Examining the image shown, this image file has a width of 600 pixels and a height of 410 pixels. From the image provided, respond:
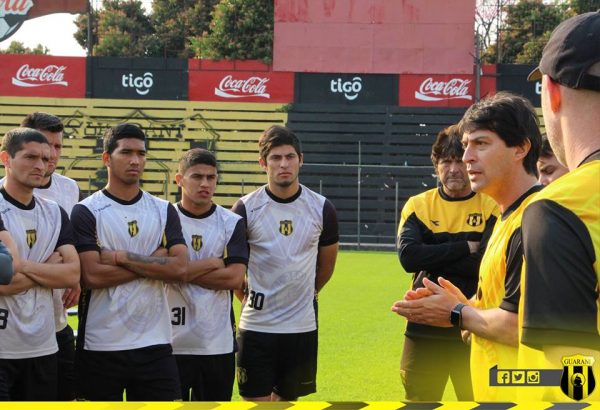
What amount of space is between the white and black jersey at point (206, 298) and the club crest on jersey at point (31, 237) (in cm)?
96

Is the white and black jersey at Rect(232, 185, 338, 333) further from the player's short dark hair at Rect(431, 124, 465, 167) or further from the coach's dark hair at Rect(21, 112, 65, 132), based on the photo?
the coach's dark hair at Rect(21, 112, 65, 132)

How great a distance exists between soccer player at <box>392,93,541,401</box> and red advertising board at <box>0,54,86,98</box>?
1167 inches

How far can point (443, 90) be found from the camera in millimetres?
30734

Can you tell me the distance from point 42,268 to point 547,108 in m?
3.52

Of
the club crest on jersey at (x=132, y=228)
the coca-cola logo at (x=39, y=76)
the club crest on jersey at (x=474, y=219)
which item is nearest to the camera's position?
the club crest on jersey at (x=132, y=228)

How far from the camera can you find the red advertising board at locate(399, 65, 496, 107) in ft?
100

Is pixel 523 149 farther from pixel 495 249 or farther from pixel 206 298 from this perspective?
pixel 206 298

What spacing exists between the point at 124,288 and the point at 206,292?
67 cm

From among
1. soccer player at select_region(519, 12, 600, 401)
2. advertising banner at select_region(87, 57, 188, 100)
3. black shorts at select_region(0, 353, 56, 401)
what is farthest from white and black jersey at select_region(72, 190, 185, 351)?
advertising banner at select_region(87, 57, 188, 100)

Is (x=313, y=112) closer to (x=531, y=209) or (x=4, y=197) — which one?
(x=4, y=197)

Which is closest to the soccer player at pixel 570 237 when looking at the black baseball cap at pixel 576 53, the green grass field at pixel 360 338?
the black baseball cap at pixel 576 53

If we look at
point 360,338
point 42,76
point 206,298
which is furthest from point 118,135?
point 42,76

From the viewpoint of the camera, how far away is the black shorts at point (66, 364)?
17.4ft

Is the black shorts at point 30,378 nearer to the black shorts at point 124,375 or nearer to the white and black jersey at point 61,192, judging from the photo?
the black shorts at point 124,375
